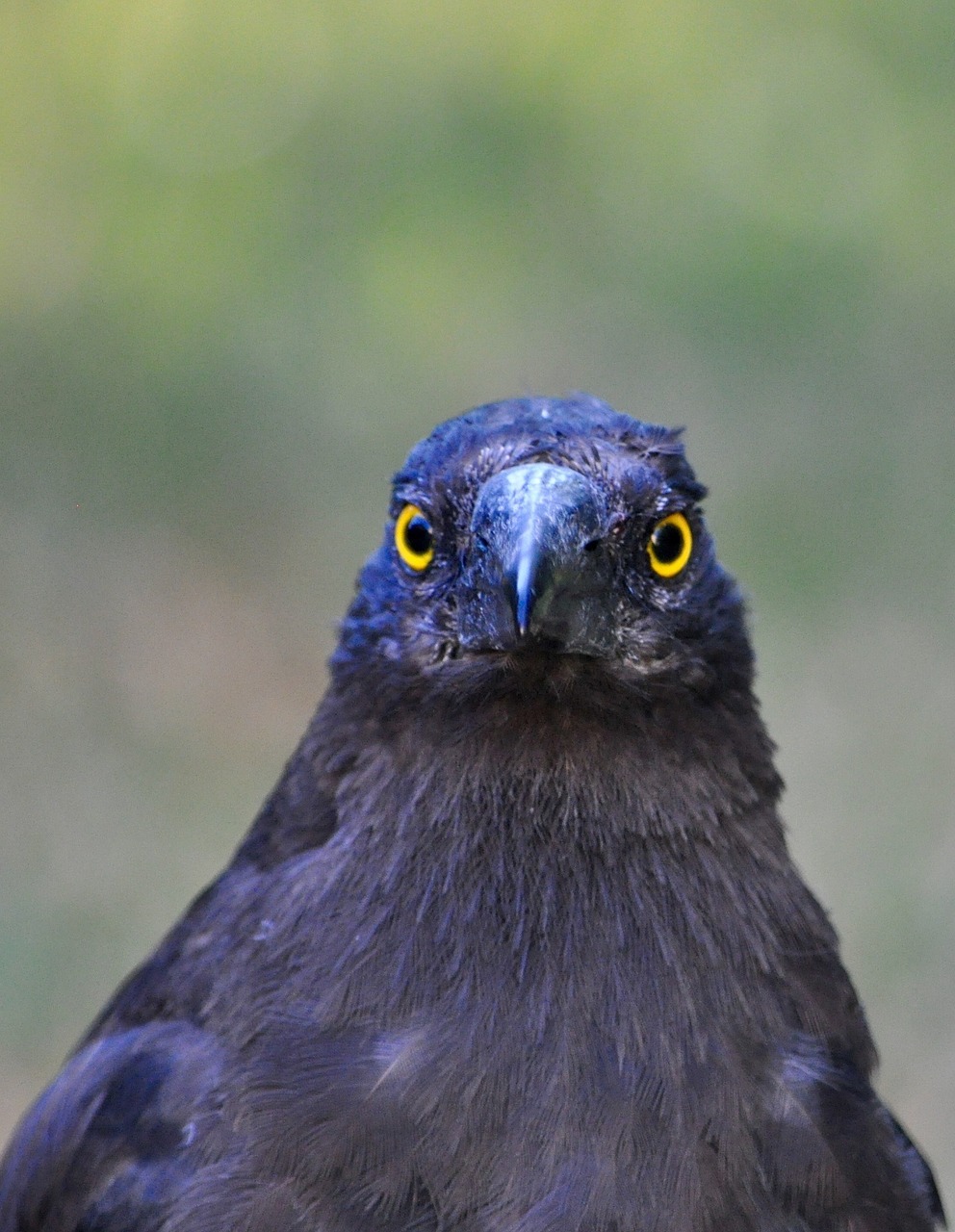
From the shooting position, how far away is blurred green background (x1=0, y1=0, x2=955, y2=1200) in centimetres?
755

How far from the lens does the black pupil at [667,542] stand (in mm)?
3322

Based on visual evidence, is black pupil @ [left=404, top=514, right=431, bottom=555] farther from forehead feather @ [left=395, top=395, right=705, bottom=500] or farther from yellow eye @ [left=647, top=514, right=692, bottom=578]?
yellow eye @ [left=647, top=514, right=692, bottom=578]

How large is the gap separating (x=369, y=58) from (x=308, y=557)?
2273mm

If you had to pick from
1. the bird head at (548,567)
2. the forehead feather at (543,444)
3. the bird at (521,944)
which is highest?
the forehead feather at (543,444)

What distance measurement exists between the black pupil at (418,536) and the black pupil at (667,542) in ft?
1.30

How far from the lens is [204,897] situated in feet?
12.1

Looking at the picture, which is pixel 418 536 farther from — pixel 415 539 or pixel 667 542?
pixel 667 542

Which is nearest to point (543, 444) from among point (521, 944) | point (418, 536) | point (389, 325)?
point (418, 536)

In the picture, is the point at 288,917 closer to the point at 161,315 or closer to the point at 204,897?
the point at 204,897

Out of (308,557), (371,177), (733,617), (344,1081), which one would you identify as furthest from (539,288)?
(344,1081)

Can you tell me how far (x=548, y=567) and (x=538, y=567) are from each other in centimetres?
2

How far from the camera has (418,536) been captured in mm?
3377

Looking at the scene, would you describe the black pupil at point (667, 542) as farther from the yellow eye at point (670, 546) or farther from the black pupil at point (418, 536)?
the black pupil at point (418, 536)

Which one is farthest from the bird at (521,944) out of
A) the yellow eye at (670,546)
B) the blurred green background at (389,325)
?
the blurred green background at (389,325)
